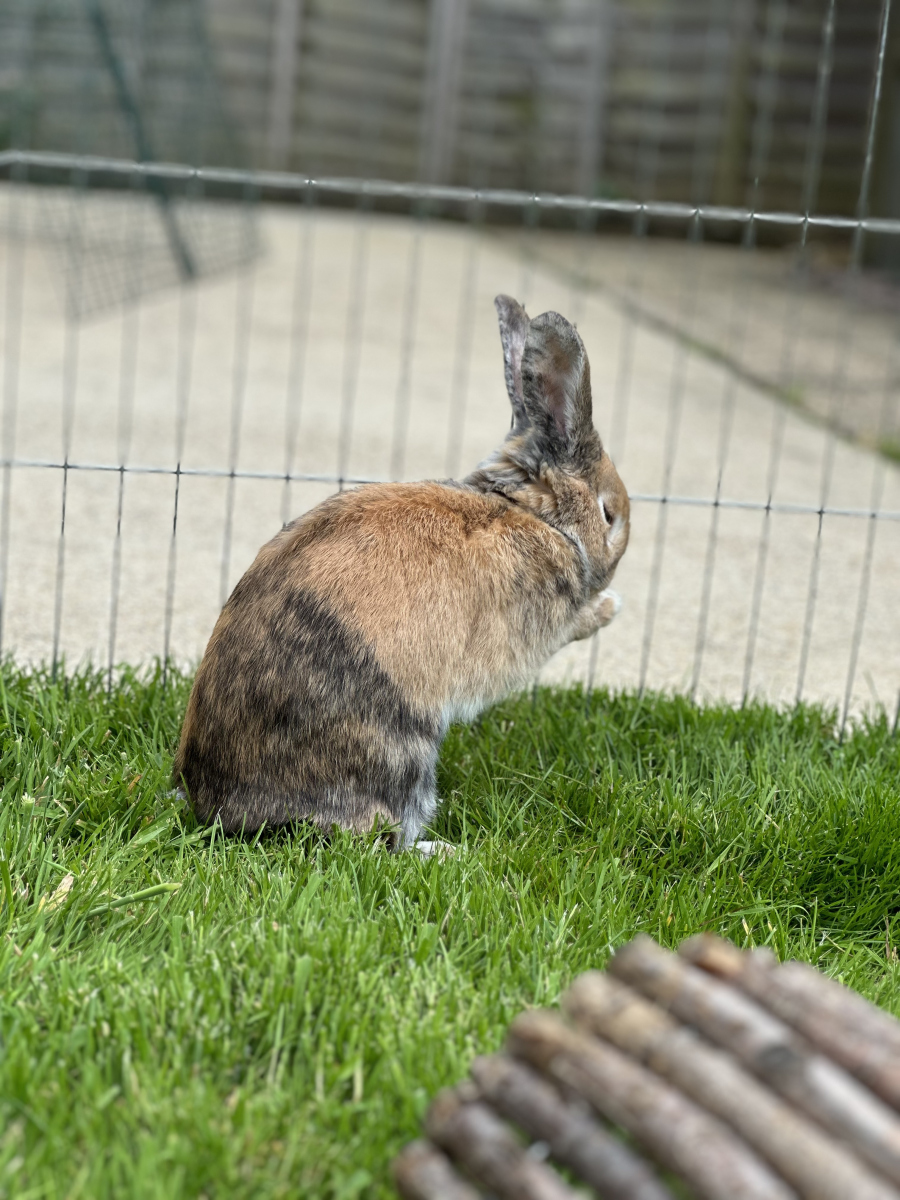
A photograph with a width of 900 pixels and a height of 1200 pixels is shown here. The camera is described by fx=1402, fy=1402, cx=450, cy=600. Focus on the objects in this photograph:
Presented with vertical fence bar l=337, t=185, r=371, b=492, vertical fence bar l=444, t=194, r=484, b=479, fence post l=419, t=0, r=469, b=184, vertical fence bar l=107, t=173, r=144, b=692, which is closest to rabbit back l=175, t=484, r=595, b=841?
vertical fence bar l=107, t=173, r=144, b=692

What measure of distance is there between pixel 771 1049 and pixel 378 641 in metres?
1.08

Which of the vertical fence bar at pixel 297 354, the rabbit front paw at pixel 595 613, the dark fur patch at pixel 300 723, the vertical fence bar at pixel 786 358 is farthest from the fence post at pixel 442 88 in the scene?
the dark fur patch at pixel 300 723

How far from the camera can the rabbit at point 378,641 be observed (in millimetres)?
2373

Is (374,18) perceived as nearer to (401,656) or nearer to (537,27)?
(537,27)

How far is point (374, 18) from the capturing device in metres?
11.9

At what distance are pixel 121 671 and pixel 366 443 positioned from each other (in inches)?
104

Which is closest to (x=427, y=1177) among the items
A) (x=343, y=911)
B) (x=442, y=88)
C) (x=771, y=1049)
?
(x=771, y=1049)

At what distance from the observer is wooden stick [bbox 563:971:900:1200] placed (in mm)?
1359

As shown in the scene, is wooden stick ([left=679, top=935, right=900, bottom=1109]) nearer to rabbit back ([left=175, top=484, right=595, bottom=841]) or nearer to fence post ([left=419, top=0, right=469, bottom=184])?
rabbit back ([left=175, top=484, right=595, bottom=841])

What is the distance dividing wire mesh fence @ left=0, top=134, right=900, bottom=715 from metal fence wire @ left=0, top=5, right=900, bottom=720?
19mm

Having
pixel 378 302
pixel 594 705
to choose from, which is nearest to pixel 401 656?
pixel 594 705

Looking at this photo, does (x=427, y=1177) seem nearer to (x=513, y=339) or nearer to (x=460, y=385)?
(x=513, y=339)

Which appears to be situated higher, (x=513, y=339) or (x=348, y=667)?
(x=513, y=339)

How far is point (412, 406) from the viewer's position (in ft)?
Result: 20.9
